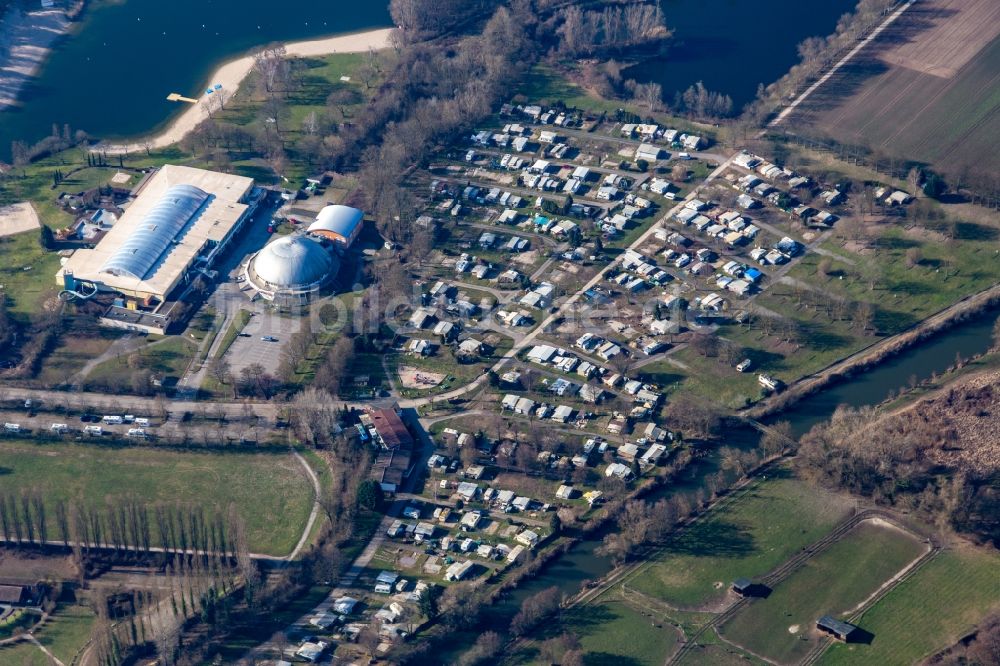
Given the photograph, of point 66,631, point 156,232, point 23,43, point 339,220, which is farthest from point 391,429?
point 23,43

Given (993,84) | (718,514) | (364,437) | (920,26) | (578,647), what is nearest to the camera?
(578,647)

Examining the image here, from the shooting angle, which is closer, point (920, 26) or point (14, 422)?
point (14, 422)

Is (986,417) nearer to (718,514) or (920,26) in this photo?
(718,514)

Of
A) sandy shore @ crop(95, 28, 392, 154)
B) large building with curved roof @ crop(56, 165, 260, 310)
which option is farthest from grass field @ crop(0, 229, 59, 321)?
sandy shore @ crop(95, 28, 392, 154)

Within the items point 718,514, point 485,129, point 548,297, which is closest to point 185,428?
point 548,297

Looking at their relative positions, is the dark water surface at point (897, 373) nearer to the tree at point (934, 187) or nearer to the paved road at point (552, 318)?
the tree at point (934, 187)

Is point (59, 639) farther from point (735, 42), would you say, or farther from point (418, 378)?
point (735, 42)

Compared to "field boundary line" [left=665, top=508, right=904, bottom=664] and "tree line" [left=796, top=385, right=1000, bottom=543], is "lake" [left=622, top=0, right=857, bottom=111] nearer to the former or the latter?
"tree line" [left=796, top=385, right=1000, bottom=543]
